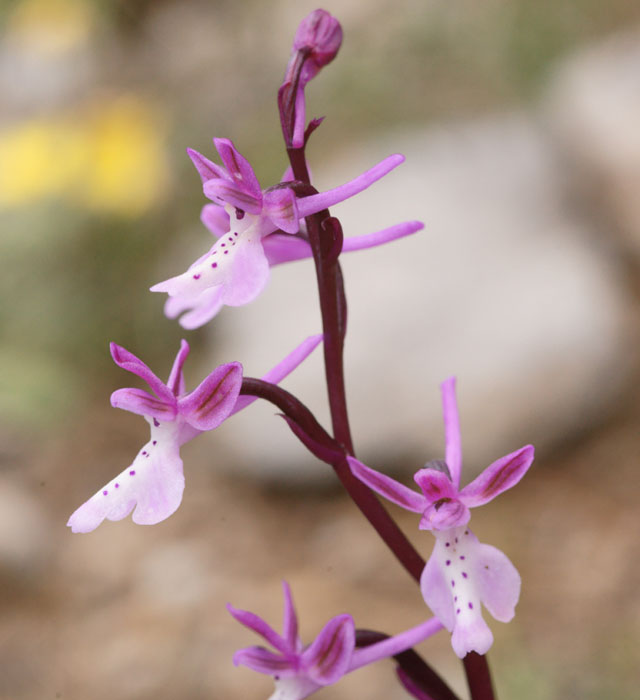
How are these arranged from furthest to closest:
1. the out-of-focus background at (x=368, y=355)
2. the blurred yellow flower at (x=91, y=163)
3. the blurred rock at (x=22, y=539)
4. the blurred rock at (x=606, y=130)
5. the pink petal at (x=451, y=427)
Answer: the blurred yellow flower at (x=91, y=163)
the blurred rock at (x=606, y=130)
the blurred rock at (x=22, y=539)
the out-of-focus background at (x=368, y=355)
the pink petal at (x=451, y=427)

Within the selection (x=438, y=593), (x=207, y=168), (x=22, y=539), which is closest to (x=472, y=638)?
(x=438, y=593)

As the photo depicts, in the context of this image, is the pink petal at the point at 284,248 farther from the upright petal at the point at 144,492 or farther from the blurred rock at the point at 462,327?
the blurred rock at the point at 462,327

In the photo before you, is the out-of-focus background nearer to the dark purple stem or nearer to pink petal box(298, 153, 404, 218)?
the dark purple stem

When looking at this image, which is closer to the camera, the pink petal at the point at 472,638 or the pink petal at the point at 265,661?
the pink petal at the point at 472,638

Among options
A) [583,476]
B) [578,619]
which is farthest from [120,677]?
[583,476]

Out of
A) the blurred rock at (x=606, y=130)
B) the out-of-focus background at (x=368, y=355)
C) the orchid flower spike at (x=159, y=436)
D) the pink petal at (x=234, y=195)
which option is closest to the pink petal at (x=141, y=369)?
the orchid flower spike at (x=159, y=436)

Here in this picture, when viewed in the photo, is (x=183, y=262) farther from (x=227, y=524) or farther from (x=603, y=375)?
(x=603, y=375)
